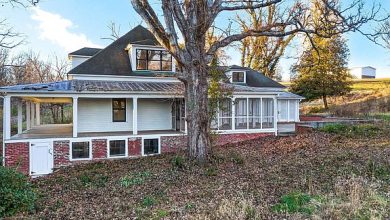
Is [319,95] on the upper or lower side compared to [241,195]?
upper

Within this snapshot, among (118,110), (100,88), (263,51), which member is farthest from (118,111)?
(263,51)

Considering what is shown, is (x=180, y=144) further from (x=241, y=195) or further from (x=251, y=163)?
(x=241, y=195)

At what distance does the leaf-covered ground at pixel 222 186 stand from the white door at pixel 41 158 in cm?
83

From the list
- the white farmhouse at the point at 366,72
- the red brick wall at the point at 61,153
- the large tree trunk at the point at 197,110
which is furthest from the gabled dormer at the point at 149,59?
the white farmhouse at the point at 366,72

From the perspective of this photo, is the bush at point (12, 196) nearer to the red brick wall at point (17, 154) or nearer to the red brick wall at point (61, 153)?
the red brick wall at point (17, 154)

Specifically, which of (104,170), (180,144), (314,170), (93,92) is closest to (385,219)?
(314,170)

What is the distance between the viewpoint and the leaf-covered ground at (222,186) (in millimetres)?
5945

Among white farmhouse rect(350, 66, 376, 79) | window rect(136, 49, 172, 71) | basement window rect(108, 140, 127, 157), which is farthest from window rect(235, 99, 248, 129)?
white farmhouse rect(350, 66, 376, 79)

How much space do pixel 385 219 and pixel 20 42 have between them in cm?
2113

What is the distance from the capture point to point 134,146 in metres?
15.0

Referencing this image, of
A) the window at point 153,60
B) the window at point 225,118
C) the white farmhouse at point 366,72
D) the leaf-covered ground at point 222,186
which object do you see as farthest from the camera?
the white farmhouse at point 366,72

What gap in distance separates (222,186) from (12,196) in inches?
199

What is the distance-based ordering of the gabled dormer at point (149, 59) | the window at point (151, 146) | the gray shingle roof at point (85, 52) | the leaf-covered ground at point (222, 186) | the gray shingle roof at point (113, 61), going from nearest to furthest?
the leaf-covered ground at point (222, 186), the window at point (151, 146), the gray shingle roof at point (113, 61), the gabled dormer at point (149, 59), the gray shingle roof at point (85, 52)

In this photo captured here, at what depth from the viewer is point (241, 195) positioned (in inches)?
268
